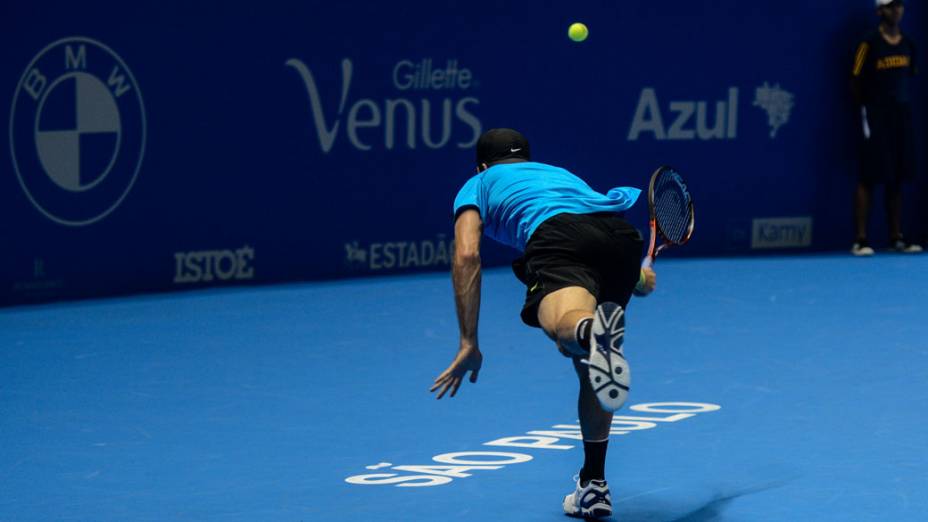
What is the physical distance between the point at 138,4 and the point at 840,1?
6328mm

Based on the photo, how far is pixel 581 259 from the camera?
6910 mm

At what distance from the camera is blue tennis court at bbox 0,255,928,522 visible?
288 inches

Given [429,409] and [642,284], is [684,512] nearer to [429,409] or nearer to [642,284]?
[642,284]

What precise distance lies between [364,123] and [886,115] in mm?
4693

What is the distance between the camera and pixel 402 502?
719 cm

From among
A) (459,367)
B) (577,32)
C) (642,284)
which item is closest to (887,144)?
(577,32)

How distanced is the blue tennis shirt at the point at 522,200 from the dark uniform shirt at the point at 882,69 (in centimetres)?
837

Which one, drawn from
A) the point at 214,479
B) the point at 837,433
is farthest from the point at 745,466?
the point at 214,479

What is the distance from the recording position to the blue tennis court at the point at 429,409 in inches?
288

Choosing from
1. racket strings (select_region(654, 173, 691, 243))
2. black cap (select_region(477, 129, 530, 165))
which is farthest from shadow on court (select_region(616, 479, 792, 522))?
black cap (select_region(477, 129, 530, 165))

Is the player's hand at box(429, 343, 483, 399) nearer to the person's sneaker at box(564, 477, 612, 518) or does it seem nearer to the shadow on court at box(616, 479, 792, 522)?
the person's sneaker at box(564, 477, 612, 518)

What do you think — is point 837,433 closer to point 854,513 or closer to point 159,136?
point 854,513

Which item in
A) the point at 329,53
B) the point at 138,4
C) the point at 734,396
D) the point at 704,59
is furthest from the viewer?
the point at 704,59

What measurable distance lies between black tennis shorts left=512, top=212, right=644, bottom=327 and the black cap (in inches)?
18.1
